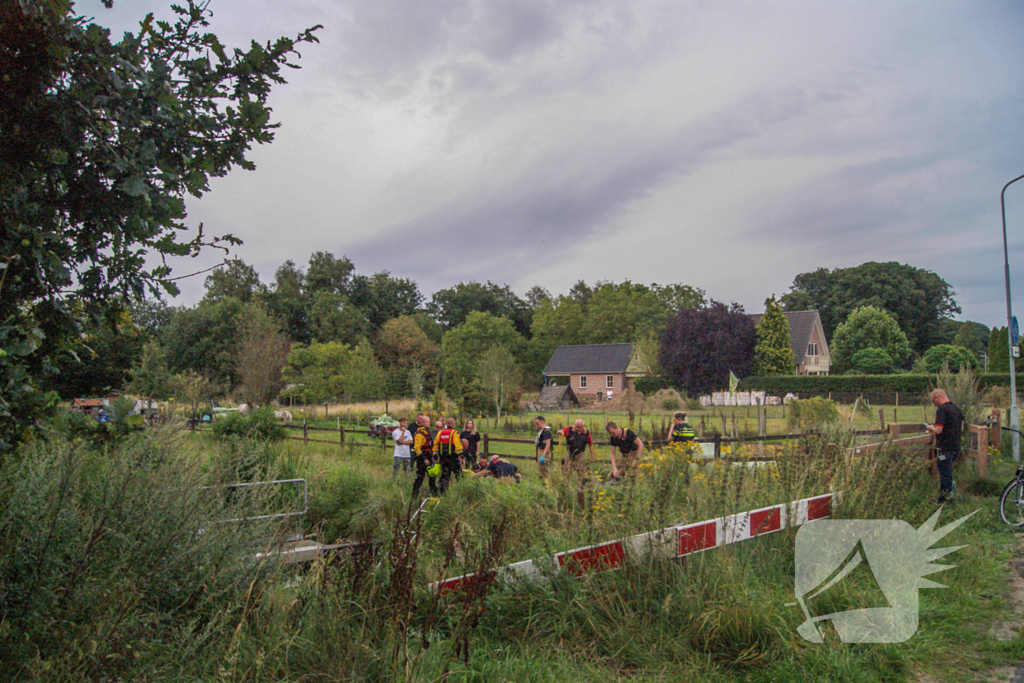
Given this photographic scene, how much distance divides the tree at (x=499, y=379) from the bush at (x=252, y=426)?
58.5 ft

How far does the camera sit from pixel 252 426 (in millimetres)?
12742

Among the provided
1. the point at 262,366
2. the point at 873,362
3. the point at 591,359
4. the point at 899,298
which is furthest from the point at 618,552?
the point at 899,298

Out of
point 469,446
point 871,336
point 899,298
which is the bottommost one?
point 469,446

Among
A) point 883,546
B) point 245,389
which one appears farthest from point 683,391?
point 883,546

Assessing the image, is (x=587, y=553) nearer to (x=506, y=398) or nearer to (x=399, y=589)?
(x=399, y=589)

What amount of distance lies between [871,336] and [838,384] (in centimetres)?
2315

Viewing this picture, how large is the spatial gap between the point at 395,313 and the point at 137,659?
69.0 meters

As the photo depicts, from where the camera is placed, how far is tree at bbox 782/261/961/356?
7756 centimetres

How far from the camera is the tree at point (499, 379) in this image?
32125 mm

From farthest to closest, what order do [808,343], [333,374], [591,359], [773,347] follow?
[808,343] → [591,359] → [773,347] → [333,374]

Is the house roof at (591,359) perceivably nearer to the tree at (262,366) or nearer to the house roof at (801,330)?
the house roof at (801,330)

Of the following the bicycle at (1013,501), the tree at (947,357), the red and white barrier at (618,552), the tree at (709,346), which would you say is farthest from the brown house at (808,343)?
the red and white barrier at (618,552)

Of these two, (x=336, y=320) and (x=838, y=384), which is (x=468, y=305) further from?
(x=838, y=384)

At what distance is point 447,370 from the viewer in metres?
50.2
